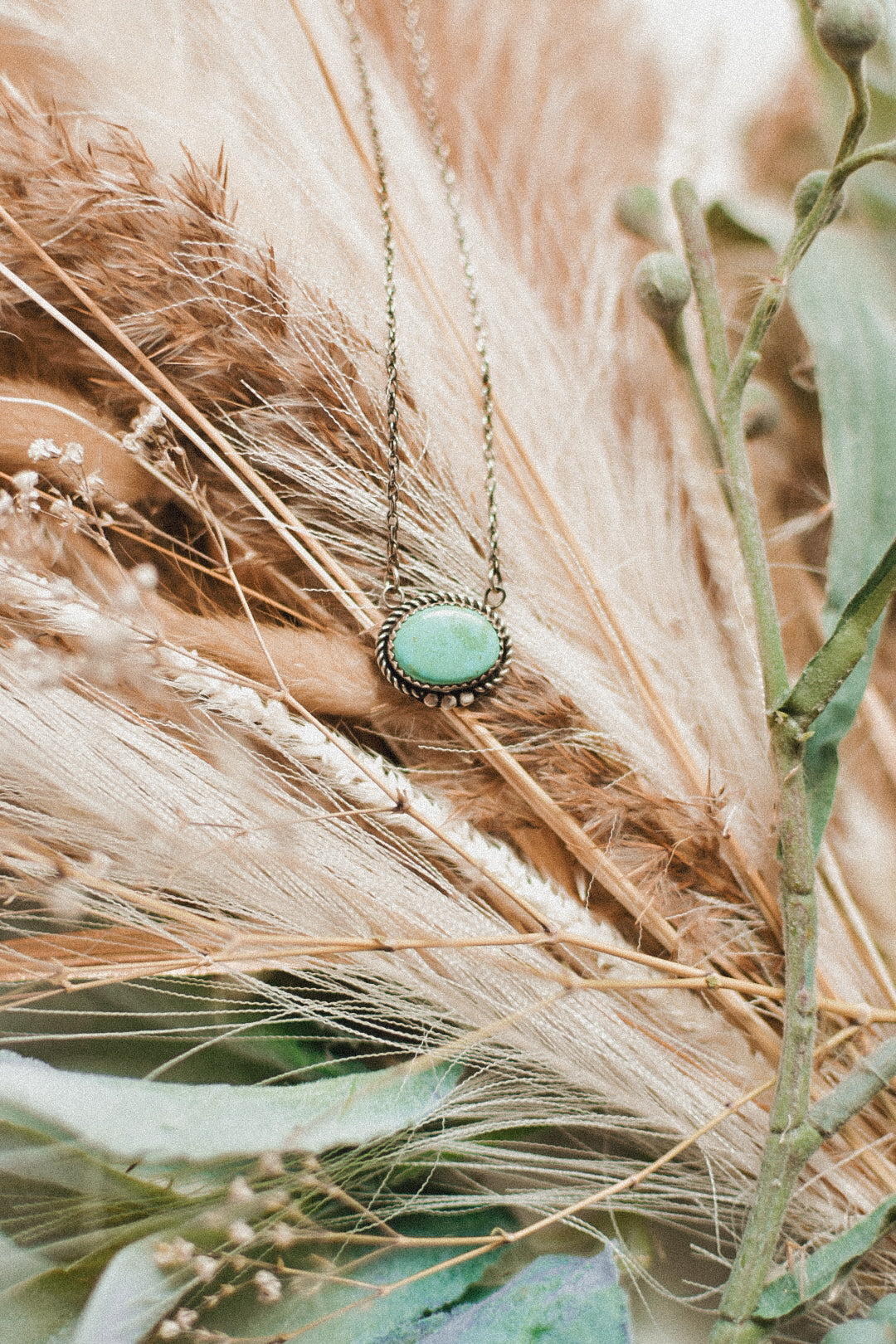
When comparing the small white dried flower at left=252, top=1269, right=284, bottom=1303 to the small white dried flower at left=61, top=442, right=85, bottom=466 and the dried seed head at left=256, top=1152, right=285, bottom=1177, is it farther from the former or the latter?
the small white dried flower at left=61, top=442, right=85, bottom=466

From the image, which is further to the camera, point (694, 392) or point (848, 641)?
point (694, 392)

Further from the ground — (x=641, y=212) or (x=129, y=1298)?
(x=641, y=212)

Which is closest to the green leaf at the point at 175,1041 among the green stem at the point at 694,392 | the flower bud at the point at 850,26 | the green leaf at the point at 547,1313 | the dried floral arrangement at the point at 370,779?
the dried floral arrangement at the point at 370,779

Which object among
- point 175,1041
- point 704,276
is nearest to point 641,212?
point 704,276

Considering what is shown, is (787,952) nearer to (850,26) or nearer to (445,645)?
(445,645)

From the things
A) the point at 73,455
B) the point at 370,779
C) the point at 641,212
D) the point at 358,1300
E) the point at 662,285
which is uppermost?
the point at 641,212

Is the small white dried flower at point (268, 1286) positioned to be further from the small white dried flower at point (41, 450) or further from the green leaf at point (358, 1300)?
the small white dried flower at point (41, 450)
